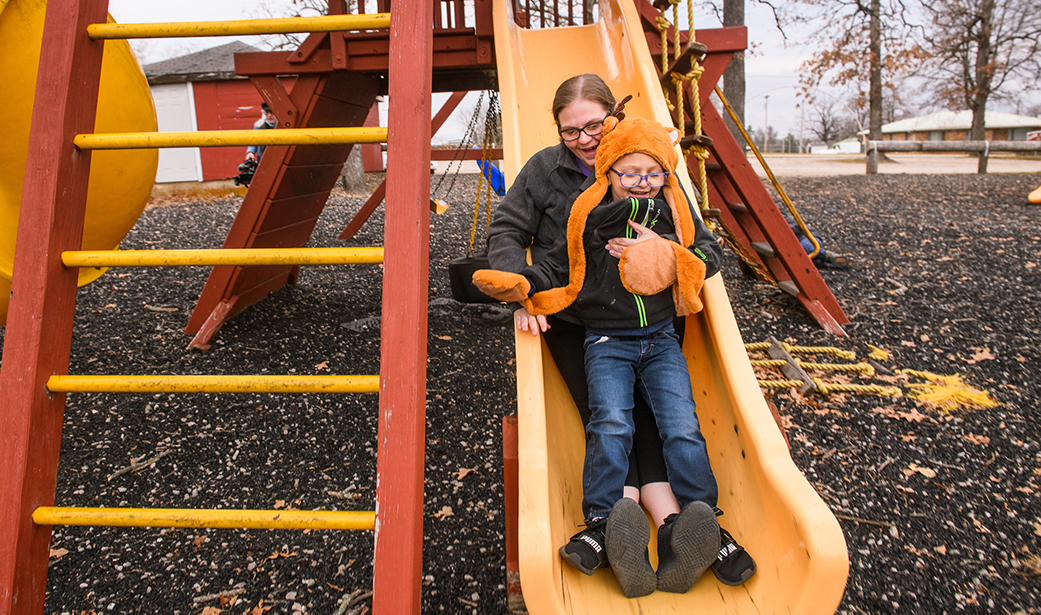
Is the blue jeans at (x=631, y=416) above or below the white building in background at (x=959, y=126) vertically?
below

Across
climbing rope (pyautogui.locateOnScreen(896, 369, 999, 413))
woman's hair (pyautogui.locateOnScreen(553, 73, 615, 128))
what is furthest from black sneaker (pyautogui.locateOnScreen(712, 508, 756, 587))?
climbing rope (pyautogui.locateOnScreen(896, 369, 999, 413))

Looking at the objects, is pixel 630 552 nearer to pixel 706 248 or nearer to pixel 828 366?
pixel 706 248

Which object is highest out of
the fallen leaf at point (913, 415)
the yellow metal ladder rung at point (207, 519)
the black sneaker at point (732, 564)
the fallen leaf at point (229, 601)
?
the fallen leaf at point (913, 415)

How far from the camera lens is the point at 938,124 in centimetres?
6184

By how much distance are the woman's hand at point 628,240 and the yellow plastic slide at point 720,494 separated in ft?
0.97

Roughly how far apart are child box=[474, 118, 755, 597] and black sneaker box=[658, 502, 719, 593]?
0.27 feet

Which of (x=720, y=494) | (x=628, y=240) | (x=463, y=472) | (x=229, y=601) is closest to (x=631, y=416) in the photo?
(x=720, y=494)

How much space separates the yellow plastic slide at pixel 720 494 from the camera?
1394 millimetres

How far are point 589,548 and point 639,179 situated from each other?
1.07m

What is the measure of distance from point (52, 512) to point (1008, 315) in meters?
4.88

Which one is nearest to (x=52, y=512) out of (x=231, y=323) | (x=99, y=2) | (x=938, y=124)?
(x=99, y=2)

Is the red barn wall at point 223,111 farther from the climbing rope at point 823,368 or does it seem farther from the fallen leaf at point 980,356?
the fallen leaf at point 980,356

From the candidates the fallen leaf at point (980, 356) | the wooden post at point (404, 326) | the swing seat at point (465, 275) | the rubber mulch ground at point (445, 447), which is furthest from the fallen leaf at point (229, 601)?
the fallen leaf at point (980, 356)

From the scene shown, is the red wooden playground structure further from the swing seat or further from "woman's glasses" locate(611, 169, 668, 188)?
the swing seat
